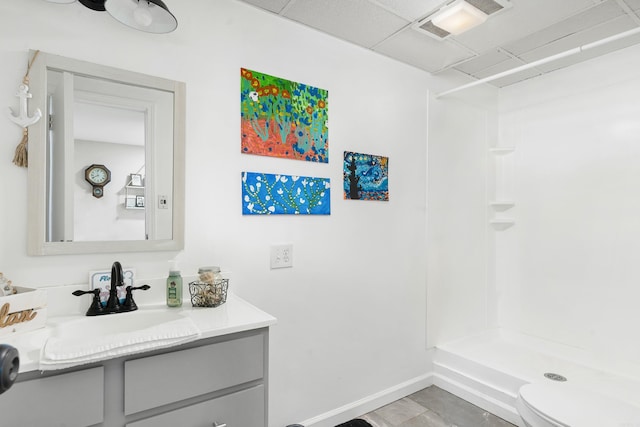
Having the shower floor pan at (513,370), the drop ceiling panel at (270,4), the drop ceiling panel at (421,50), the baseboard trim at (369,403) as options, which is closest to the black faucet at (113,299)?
the baseboard trim at (369,403)

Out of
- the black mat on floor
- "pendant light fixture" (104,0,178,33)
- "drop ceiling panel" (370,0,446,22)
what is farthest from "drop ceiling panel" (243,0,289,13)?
the black mat on floor

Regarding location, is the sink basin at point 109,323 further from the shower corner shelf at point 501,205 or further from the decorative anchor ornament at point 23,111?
the shower corner shelf at point 501,205

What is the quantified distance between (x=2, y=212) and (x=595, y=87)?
341 cm

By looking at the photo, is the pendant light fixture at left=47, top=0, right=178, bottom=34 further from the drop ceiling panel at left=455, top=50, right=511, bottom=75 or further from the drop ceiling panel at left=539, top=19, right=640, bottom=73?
the drop ceiling panel at left=539, top=19, right=640, bottom=73

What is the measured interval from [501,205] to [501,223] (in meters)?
0.16

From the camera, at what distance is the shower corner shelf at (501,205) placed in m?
2.90

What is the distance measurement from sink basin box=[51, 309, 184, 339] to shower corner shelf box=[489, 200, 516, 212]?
8.64 feet

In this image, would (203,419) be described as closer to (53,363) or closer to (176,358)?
(176,358)

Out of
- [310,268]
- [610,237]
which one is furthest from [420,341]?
[610,237]

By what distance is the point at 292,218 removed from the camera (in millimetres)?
1895

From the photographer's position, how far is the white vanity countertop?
0.93 m

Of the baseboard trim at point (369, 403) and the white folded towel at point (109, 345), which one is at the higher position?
the white folded towel at point (109, 345)

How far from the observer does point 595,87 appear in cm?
245

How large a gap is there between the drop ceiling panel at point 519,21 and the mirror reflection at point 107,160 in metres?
1.69
